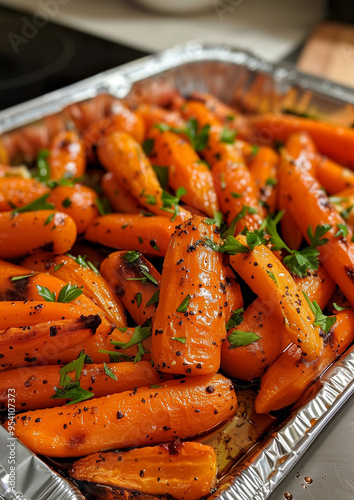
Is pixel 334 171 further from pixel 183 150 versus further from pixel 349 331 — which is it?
pixel 349 331

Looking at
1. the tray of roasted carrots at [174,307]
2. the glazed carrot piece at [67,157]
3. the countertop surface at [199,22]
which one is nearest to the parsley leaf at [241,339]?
the tray of roasted carrots at [174,307]

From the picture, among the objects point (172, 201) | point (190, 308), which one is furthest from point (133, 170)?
point (190, 308)

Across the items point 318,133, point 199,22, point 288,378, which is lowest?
point 288,378

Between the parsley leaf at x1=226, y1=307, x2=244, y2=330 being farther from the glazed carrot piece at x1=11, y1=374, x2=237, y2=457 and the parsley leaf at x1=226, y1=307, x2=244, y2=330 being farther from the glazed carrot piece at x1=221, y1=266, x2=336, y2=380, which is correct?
the glazed carrot piece at x1=11, y1=374, x2=237, y2=457

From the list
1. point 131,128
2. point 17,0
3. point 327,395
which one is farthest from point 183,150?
point 17,0

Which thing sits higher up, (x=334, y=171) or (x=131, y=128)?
(x=334, y=171)

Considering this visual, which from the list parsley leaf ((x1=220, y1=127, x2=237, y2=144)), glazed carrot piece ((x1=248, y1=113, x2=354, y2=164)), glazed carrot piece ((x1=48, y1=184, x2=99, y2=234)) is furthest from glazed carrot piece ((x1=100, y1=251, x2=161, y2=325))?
glazed carrot piece ((x1=248, y1=113, x2=354, y2=164))

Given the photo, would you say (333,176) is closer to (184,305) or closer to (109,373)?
(184,305)
